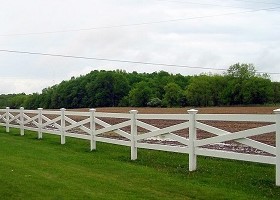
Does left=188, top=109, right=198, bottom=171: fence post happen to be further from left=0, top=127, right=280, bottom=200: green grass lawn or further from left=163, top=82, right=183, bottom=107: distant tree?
left=163, top=82, right=183, bottom=107: distant tree

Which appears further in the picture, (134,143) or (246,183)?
(134,143)

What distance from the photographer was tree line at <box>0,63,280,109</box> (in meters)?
88.3

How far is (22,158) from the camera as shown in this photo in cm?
1331

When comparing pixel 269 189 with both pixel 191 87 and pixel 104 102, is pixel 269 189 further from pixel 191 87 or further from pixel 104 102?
pixel 104 102

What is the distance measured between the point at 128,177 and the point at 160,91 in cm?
11625

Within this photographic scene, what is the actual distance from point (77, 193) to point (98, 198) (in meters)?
0.60

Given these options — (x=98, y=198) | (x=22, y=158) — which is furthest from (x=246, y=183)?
(x=22, y=158)

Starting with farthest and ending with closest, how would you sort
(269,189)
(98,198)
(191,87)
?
(191,87) → (269,189) → (98,198)

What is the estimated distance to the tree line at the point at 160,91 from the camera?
88312mm

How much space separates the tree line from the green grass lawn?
244 feet

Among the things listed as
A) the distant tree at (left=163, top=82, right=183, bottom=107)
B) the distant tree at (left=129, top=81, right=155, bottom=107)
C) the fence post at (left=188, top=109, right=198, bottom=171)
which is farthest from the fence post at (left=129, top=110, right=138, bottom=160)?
the distant tree at (left=129, top=81, right=155, bottom=107)

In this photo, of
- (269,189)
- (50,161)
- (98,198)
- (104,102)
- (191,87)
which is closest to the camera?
(98,198)

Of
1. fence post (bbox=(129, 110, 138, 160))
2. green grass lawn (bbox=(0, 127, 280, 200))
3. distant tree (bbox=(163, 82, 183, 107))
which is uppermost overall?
distant tree (bbox=(163, 82, 183, 107))

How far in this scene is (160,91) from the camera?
126 metres
